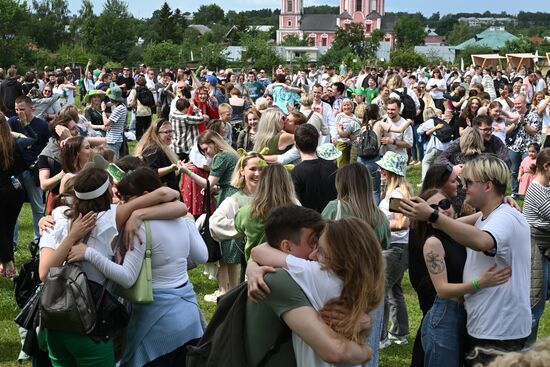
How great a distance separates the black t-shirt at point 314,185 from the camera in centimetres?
784

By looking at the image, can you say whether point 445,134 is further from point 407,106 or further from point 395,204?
point 395,204

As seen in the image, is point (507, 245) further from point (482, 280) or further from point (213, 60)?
point (213, 60)

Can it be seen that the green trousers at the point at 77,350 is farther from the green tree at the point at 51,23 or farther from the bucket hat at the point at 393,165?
the green tree at the point at 51,23

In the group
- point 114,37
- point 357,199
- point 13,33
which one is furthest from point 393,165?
point 114,37

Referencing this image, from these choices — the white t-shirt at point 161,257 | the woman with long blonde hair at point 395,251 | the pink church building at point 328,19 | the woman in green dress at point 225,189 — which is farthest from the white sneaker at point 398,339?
the pink church building at point 328,19

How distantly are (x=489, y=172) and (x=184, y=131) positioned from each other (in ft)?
29.4

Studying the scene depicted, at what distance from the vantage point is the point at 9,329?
7727 millimetres

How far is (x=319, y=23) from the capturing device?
195m

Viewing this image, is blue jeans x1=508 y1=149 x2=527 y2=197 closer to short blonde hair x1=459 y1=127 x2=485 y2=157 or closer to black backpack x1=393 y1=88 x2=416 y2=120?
black backpack x1=393 y1=88 x2=416 y2=120

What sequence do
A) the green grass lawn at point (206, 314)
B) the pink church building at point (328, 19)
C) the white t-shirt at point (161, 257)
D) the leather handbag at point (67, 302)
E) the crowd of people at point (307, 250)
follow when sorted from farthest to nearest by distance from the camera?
the pink church building at point (328, 19)
the green grass lawn at point (206, 314)
the white t-shirt at point (161, 257)
the leather handbag at point (67, 302)
the crowd of people at point (307, 250)

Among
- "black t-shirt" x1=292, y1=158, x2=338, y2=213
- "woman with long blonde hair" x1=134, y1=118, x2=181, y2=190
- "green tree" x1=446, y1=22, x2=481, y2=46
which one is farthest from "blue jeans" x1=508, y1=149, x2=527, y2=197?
"green tree" x1=446, y1=22, x2=481, y2=46

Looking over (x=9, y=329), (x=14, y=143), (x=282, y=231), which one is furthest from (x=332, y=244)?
(x=14, y=143)

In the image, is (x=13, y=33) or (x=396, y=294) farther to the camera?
(x=13, y=33)

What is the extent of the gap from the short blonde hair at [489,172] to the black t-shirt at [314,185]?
3.00 m
